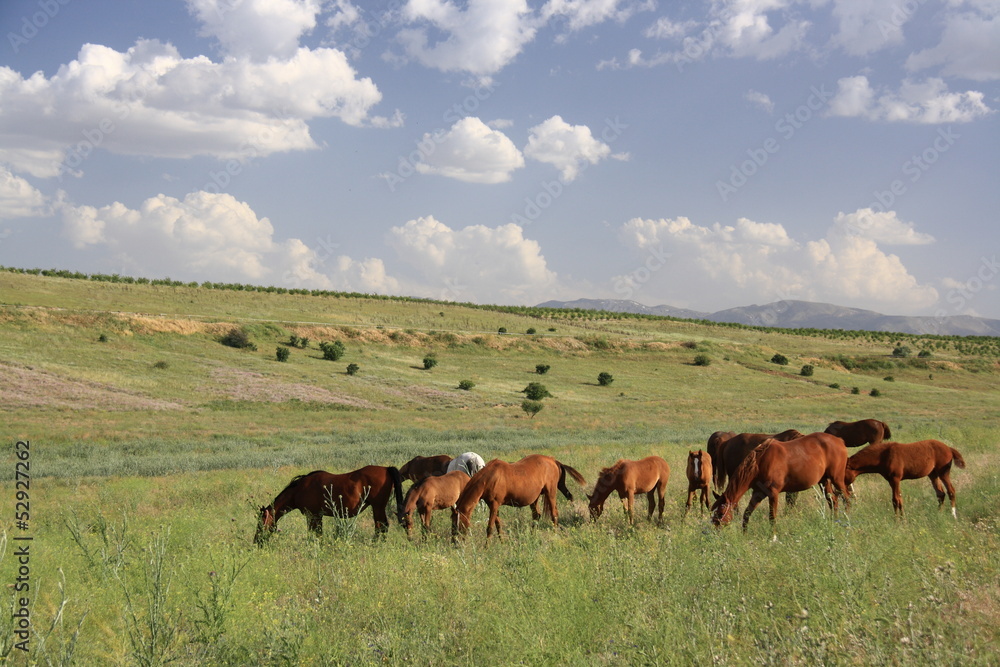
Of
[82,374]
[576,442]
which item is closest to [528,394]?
[576,442]

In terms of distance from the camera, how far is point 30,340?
4303cm

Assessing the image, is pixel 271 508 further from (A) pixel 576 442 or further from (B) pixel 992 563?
(A) pixel 576 442

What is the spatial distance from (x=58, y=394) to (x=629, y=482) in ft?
108

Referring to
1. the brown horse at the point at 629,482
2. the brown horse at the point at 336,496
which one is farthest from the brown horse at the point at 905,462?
the brown horse at the point at 336,496

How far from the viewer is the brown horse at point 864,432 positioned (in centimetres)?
1299

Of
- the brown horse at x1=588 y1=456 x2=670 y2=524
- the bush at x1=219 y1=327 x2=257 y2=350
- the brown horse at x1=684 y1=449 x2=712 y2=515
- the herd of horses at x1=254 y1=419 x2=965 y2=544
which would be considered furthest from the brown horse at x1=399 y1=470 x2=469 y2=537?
the bush at x1=219 y1=327 x2=257 y2=350

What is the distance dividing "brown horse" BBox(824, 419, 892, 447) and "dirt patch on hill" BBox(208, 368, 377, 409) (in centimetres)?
2963

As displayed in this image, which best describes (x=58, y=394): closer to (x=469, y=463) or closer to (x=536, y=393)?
(x=536, y=393)

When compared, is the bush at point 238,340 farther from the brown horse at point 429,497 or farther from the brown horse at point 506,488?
the brown horse at point 506,488

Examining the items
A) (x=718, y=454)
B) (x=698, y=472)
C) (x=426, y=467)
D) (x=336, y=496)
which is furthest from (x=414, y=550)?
(x=718, y=454)

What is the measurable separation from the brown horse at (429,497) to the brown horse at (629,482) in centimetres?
220

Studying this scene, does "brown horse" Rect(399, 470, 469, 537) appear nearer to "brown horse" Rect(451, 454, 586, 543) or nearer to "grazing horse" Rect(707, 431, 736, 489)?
"brown horse" Rect(451, 454, 586, 543)

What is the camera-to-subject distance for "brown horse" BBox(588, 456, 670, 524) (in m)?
10.0

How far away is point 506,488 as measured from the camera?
945 cm
